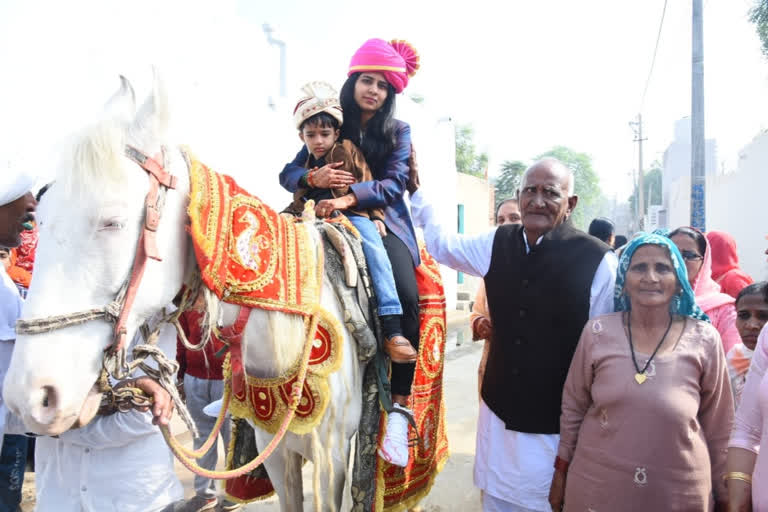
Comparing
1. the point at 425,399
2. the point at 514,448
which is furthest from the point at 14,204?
the point at 514,448

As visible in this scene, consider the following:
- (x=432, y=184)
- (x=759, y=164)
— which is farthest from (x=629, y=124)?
(x=432, y=184)

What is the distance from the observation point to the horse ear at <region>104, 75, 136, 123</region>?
157cm

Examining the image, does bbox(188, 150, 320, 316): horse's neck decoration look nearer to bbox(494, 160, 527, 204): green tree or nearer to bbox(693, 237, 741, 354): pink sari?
bbox(693, 237, 741, 354): pink sari

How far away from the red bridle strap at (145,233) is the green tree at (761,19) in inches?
692

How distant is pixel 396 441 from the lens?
7.45 feet

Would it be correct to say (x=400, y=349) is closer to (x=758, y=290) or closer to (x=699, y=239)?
(x=758, y=290)

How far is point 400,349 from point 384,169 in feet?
3.25

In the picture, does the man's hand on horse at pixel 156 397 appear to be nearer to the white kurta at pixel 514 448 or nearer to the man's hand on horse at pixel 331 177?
the man's hand on horse at pixel 331 177

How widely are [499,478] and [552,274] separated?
3.50 ft

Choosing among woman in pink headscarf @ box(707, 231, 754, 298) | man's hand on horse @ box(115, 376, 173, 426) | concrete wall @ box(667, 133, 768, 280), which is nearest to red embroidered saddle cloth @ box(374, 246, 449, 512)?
man's hand on horse @ box(115, 376, 173, 426)

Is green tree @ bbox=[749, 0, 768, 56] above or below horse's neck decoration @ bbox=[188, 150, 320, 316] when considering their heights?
above

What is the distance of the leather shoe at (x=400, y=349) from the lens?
2234 mm

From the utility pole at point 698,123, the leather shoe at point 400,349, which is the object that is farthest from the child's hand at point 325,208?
the utility pole at point 698,123

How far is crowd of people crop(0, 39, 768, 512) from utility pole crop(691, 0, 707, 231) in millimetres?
5603
